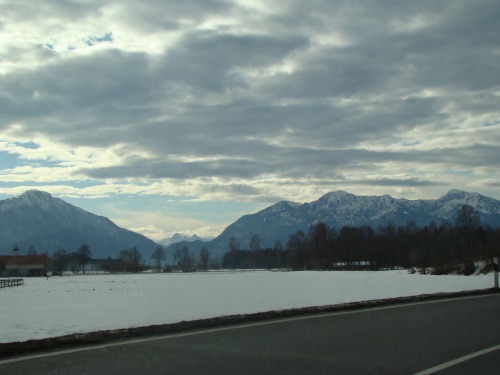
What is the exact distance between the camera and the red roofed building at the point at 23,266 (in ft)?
543

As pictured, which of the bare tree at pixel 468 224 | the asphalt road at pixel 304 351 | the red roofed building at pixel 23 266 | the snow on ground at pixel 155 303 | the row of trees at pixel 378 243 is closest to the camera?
the asphalt road at pixel 304 351

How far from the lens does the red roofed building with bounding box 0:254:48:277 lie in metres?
166

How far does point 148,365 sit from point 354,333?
5024 mm

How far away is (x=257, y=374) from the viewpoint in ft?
26.2

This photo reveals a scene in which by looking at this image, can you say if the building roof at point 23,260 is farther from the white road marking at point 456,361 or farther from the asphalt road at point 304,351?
the white road marking at point 456,361

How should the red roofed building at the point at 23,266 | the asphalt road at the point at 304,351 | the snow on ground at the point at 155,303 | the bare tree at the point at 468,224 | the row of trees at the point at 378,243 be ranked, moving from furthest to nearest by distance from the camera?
the red roofed building at the point at 23,266, the row of trees at the point at 378,243, the bare tree at the point at 468,224, the snow on ground at the point at 155,303, the asphalt road at the point at 304,351

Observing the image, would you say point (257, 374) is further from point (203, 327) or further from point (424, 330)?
point (424, 330)

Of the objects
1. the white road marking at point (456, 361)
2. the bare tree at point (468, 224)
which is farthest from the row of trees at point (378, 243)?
the white road marking at point (456, 361)

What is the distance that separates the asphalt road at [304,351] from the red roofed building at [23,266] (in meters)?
167

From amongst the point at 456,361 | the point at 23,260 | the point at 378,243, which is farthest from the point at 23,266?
the point at 456,361

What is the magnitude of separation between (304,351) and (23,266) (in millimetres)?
176458

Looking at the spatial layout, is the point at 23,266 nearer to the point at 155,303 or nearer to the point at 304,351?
the point at 155,303

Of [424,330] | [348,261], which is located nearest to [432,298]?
[424,330]

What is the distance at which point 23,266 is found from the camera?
170m
